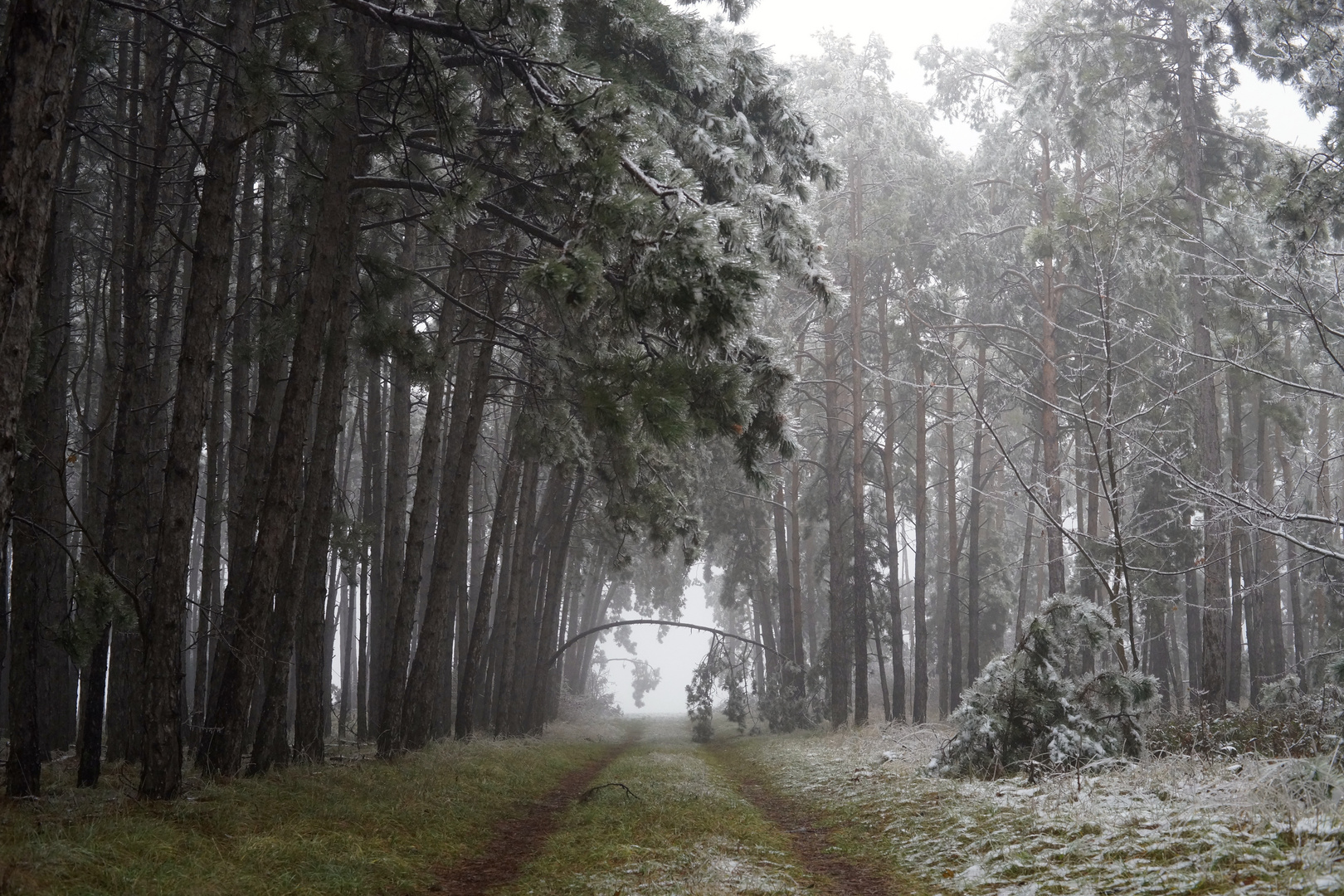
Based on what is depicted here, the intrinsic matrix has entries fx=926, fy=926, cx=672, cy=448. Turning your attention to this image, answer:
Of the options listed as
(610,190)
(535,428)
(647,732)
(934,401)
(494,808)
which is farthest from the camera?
(647,732)

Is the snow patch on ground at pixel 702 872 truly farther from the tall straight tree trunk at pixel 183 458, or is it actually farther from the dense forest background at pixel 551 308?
the tall straight tree trunk at pixel 183 458

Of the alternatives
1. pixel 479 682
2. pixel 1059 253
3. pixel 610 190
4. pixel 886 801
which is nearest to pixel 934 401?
pixel 1059 253

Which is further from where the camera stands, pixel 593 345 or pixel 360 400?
pixel 360 400

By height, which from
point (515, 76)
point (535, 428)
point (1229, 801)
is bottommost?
point (1229, 801)

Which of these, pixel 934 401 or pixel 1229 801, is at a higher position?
pixel 934 401

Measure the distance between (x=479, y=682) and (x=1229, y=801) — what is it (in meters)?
18.4

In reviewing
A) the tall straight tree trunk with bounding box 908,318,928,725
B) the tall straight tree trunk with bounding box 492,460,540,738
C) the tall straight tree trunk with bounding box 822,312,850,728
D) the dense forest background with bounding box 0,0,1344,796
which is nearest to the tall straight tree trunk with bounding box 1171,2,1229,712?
the dense forest background with bounding box 0,0,1344,796

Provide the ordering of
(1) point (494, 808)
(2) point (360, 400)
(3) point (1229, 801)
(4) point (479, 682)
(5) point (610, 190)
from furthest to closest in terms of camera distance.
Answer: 1. (4) point (479, 682)
2. (2) point (360, 400)
3. (1) point (494, 808)
4. (5) point (610, 190)
5. (3) point (1229, 801)

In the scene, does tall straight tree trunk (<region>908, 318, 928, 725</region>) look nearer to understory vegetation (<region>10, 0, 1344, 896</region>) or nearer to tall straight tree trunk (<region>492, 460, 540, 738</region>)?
understory vegetation (<region>10, 0, 1344, 896</region>)

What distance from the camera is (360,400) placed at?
62.4ft

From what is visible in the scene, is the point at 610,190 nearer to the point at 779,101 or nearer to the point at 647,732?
the point at 779,101

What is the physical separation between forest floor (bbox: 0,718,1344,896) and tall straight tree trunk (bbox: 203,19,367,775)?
2.32 feet

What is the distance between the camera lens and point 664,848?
713cm

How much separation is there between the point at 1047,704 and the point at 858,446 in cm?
1272
